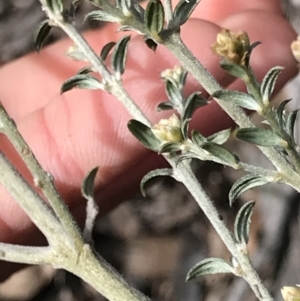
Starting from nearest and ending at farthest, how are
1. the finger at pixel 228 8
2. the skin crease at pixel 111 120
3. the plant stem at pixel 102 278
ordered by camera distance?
1. the plant stem at pixel 102 278
2. the skin crease at pixel 111 120
3. the finger at pixel 228 8

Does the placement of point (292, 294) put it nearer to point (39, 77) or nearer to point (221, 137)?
point (221, 137)

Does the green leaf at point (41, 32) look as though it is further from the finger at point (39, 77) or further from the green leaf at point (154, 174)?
the finger at point (39, 77)

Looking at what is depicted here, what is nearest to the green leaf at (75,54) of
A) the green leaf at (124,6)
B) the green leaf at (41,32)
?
the green leaf at (41,32)

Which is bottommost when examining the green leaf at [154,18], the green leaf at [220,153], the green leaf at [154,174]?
the green leaf at [154,174]

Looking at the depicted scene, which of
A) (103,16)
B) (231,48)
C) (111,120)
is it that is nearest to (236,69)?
(231,48)

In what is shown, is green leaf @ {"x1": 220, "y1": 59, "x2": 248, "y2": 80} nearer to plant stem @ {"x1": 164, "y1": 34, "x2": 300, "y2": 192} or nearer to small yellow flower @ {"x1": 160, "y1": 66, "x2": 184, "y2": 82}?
plant stem @ {"x1": 164, "y1": 34, "x2": 300, "y2": 192}

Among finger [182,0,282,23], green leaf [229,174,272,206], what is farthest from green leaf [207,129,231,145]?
finger [182,0,282,23]
